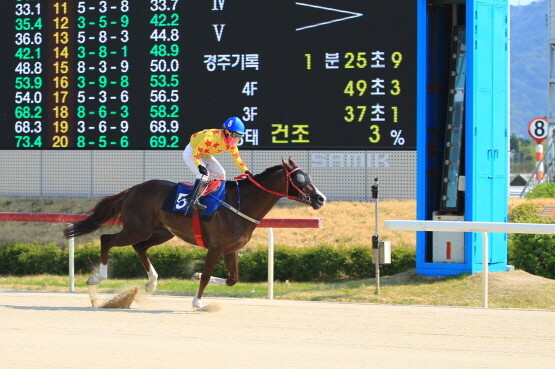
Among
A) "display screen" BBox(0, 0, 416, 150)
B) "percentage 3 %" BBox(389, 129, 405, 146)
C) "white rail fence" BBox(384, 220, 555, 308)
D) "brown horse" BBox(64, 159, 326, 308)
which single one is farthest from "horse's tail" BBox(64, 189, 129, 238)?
"percentage 3 %" BBox(389, 129, 405, 146)

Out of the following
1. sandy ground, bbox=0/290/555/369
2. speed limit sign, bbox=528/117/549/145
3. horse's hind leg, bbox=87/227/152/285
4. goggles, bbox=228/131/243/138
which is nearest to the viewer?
sandy ground, bbox=0/290/555/369

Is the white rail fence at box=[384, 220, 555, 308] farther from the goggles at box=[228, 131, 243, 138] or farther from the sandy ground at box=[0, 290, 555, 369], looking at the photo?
the goggles at box=[228, 131, 243, 138]

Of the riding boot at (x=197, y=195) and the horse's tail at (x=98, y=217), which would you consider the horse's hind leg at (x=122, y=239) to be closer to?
the horse's tail at (x=98, y=217)

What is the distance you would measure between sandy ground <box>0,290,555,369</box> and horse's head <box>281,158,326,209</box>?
0.83 m

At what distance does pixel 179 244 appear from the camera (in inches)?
503

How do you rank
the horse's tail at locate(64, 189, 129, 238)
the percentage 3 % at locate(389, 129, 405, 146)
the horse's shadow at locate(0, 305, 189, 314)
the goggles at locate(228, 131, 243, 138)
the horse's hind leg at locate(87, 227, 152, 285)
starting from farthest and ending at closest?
1. the percentage 3 % at locate(389, 129, 405, 146)
2. the horse's tail at locate(64, 189, 129, 238)
3. the horse's hind leg at locate(87, 227, 152, 285)
4. the goggles at locate(228, 131, 243, 138)
5. the horse's shadow at locate(0, 305, 189, 314)

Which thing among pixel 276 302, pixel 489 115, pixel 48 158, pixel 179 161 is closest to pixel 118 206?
pixel 276 302

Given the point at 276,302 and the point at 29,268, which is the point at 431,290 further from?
the point at 29,268

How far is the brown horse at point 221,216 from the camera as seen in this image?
309 inches

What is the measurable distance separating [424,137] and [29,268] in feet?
17.1

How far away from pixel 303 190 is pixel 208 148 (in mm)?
876

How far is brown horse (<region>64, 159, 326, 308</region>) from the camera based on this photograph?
7.85 m

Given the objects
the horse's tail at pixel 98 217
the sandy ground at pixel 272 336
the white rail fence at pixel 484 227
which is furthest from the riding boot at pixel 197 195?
the white rail fence at pixel 484 227

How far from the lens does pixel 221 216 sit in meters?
7.92
